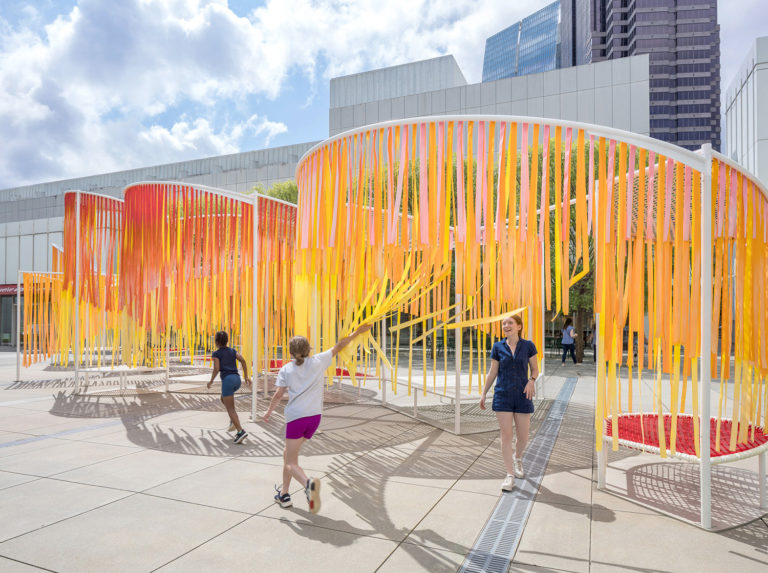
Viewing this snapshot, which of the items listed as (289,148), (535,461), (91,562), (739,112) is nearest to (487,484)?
(535,461)

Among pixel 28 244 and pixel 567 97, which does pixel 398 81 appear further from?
pixel 28 244

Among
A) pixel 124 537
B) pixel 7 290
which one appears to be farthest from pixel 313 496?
pixel 7 290

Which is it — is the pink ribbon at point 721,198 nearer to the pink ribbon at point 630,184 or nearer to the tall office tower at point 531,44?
the pink ribbon at point 630,184

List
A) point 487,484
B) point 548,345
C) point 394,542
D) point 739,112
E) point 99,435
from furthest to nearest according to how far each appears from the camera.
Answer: point 548,345 < point 739,112 < point 99,435 < point 487,484 < point 394,542

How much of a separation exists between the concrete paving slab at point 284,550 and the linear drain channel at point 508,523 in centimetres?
62

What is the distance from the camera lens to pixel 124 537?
3.85 metres

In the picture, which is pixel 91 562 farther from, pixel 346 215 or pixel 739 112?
pixel 739 112

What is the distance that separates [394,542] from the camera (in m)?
3.80

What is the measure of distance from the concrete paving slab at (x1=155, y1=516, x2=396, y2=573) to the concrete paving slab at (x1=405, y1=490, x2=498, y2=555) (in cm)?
33

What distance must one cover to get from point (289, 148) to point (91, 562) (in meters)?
45.7

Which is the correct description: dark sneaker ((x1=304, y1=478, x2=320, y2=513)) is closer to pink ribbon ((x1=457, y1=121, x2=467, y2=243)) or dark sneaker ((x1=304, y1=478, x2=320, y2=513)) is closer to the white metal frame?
the white metal frame

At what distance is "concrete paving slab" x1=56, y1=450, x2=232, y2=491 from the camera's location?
514 cm

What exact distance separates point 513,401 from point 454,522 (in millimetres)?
1385

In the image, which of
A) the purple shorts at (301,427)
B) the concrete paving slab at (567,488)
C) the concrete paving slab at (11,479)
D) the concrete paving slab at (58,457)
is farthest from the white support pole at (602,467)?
the concrete paving slab at (11,479)
